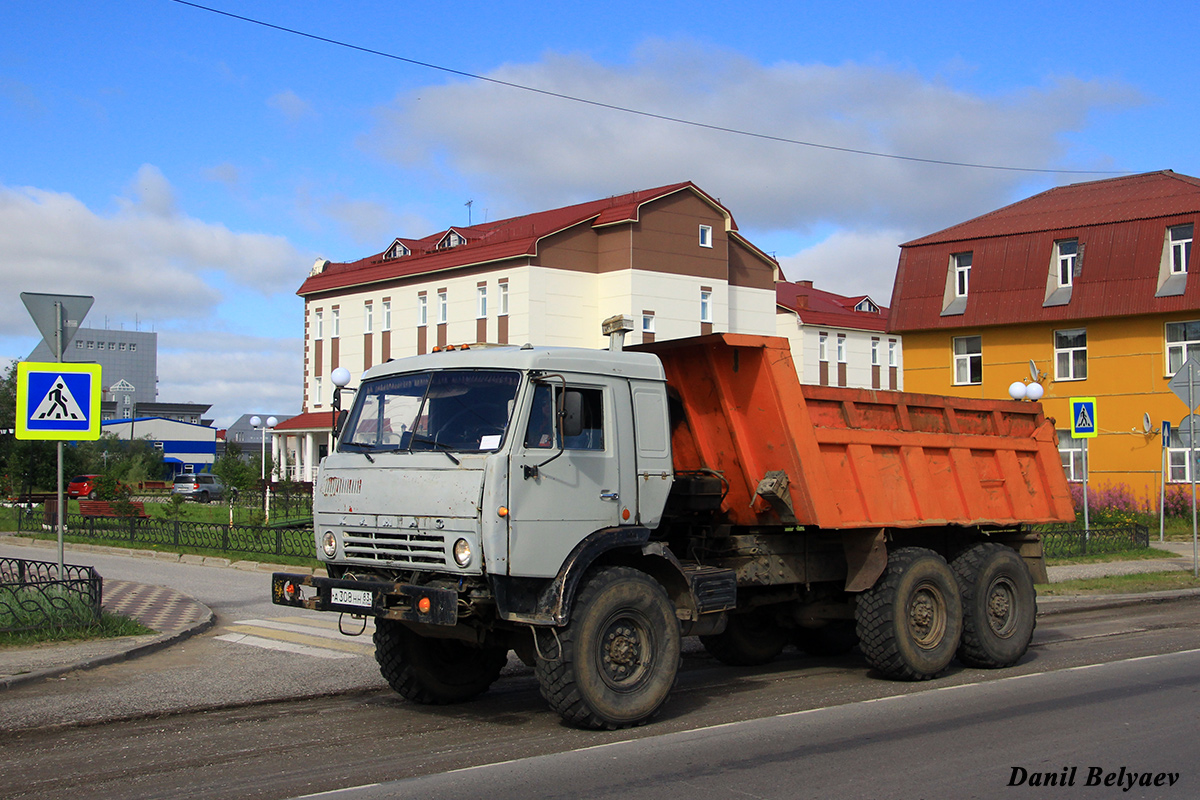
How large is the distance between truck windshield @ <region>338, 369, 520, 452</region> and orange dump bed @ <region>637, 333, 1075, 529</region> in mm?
2192

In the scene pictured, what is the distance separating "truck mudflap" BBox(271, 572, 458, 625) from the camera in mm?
7164

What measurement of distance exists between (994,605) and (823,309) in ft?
182

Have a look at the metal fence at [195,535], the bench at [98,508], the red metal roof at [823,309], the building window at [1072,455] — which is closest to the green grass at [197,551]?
the metal fence at [195,535]

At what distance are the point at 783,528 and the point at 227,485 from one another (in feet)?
97.0

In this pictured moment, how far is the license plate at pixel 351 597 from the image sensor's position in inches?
297

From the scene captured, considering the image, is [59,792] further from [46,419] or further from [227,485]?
[227,485]

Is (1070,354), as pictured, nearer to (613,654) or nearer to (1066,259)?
(1066,259)

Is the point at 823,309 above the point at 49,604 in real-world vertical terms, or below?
above

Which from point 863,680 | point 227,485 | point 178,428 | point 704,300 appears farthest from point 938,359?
point 178,428

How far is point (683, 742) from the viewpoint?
7.36m

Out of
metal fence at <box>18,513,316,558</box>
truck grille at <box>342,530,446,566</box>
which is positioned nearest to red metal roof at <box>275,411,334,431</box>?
metal fence at <box>18,513,316,558</box>

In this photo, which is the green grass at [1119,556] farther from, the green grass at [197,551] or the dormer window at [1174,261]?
the green grass at [197,551]

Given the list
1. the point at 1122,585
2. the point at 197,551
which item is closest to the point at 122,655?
the point at 197,551

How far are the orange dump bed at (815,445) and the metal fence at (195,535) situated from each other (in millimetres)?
10383
